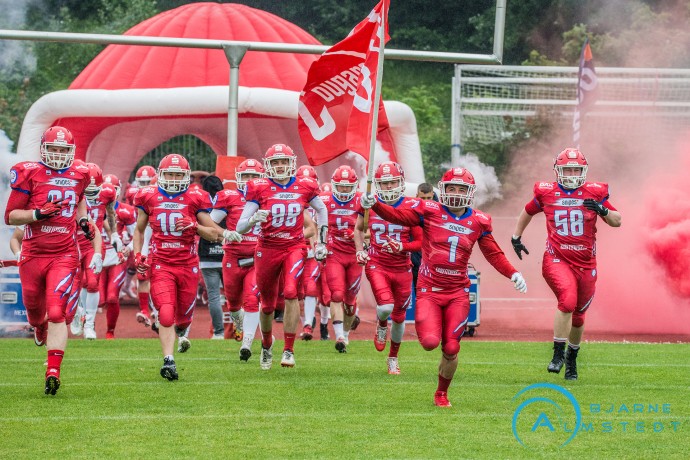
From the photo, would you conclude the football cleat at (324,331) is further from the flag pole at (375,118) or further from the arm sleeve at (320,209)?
the flag pole at (375,118)

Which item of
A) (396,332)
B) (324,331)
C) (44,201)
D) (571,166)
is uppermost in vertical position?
(571,166)

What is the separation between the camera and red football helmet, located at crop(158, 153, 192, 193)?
964cm

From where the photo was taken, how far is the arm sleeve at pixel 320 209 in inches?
402

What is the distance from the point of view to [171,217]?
966 cm

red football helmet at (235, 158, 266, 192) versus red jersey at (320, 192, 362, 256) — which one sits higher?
red football helmet at (235, 158, 266, 192)

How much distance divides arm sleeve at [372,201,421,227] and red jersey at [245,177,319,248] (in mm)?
1908

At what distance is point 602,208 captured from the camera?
9.31 meters

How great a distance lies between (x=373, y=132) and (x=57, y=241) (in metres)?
2.51

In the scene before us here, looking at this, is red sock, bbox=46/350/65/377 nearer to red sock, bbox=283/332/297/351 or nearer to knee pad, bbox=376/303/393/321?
red sock, bbox=283/332/297/351

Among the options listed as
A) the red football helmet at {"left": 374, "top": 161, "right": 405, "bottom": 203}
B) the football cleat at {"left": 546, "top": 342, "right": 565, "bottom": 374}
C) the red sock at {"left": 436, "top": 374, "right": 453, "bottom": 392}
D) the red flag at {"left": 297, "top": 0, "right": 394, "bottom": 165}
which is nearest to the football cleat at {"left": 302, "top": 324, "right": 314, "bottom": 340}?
the red flag at {"left": 297, "top": 0, "right": 394, "bottom": 165}

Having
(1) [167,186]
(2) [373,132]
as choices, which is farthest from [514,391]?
(1) [167,186]

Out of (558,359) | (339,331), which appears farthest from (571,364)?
(339,331)

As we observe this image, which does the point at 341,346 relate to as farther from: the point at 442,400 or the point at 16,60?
the point at 16,60

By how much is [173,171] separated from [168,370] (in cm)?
175
